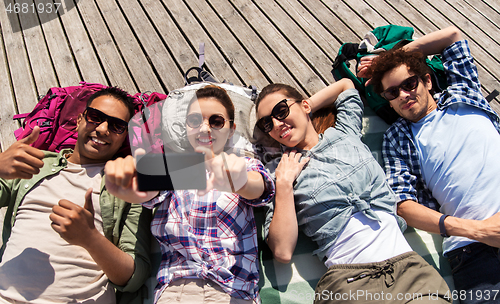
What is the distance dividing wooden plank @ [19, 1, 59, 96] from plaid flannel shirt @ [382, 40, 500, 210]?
2968mm

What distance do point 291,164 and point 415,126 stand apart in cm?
101

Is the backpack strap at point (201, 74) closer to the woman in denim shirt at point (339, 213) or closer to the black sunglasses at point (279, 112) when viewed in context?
the woman in denim shirt at point (339, 213)

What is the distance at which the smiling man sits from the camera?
5.74ft

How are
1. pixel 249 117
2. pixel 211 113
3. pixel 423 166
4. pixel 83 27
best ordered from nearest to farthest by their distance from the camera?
pixel 211 113
pixel 423 166
pixel 249 117
pixel 83 27

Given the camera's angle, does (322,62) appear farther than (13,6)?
No

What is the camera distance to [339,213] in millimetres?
1734

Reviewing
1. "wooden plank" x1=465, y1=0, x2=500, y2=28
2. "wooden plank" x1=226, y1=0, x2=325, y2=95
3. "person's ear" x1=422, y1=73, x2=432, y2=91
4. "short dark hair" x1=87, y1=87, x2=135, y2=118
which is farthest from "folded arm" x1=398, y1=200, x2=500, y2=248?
"wooden plank" x1=465, y1=0, x2=500, y2=28

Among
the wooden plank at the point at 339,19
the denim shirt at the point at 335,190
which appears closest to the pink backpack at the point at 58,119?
the denim shirt at the point at 335,190

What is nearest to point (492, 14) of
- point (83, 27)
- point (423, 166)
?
point (423, 166)

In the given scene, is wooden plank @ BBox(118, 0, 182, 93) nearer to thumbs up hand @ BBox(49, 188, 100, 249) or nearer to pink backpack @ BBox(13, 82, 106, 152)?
pink backpack @ BBox(13, 82, 106, 152)

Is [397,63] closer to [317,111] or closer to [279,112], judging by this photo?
[317,111]

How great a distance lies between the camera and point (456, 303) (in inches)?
70.7

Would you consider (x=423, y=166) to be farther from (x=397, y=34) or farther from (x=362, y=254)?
(x=397, y=34)

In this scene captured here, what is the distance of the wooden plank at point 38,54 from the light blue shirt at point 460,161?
3.19 metres
